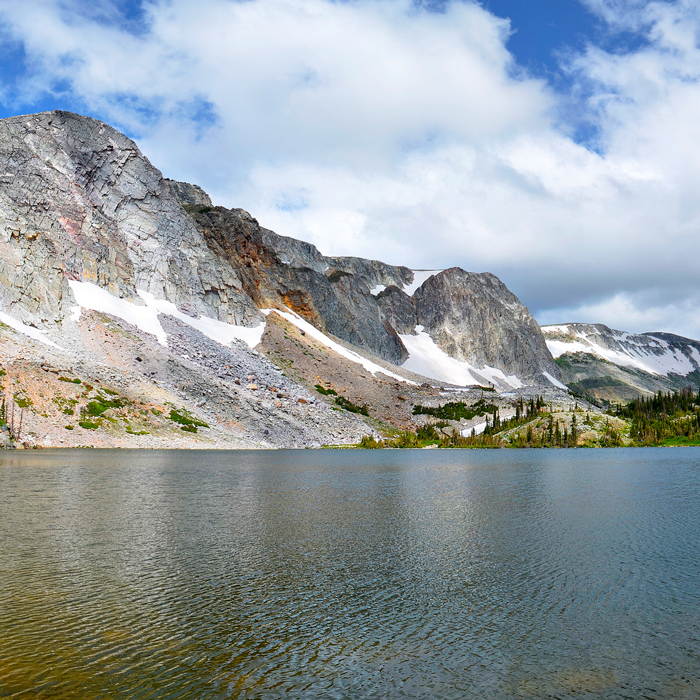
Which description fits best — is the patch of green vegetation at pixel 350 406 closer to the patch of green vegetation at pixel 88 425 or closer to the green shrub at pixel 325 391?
the green shrub at pixel 325 391

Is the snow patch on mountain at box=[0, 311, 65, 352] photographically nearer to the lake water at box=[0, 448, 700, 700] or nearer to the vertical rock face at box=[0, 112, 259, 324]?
the vertical rock face at box=[0, 112, 259, 324]

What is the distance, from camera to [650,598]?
53.7 feet

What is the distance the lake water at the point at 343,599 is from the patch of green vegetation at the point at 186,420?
56210mm

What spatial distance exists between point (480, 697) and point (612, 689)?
251 cm

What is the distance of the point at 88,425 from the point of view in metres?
79.0

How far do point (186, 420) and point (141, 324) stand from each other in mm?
35937

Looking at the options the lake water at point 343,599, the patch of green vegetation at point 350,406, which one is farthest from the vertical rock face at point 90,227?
the lake water at point 343,599

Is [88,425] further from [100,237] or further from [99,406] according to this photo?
[100,237]

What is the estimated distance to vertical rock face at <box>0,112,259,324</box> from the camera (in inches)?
4250

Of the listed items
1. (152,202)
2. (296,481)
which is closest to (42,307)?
(152,202)

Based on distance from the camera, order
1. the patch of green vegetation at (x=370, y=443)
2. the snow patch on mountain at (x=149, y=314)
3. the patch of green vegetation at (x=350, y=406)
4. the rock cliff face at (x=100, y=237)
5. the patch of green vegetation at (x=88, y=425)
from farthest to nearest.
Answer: the patch of green vegetation at (x=350, y=406)
the patch of green vegetation at (x=370, y=443)
the snow patch on mountain at (x=149, y=314)
the rock cliff face at (x=100, y=237)
the patch of green vegetation at (x=88, y=425)

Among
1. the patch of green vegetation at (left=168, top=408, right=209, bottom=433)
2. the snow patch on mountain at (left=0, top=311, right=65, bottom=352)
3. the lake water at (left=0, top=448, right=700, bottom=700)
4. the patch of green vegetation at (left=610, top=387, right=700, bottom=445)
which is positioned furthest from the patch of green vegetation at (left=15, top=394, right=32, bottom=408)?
the patch of green vegetation at (left=610, top=387, right=700, bottom=445)

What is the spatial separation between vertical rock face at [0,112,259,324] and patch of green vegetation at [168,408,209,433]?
3156 centimetres

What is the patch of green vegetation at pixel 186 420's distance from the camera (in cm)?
9052
